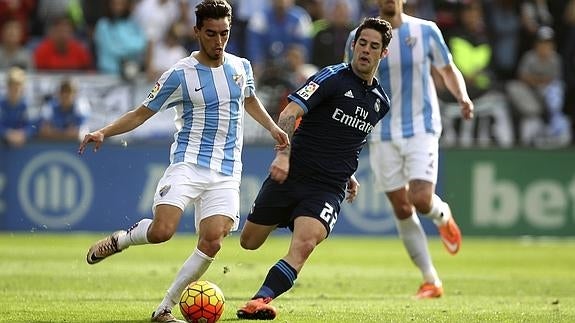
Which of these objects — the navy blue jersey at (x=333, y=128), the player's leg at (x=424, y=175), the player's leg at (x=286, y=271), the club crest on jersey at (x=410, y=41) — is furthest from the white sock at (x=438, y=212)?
the player's leg at (x=286, y=271)

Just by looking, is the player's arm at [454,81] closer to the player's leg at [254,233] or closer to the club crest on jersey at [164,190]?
the player's leg at [254,233]

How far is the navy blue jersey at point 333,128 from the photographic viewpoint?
9695 mm

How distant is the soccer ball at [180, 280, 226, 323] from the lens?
8.91 meters

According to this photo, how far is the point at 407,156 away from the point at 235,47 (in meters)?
9.55

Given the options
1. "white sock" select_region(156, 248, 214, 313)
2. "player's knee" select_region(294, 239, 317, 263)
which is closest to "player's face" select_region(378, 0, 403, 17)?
"player's knee" select_region(294, 239, 317, 263)

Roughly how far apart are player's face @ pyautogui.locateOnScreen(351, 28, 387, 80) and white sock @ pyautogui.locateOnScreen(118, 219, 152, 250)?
197cm

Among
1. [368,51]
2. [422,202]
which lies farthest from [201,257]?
[422,202]

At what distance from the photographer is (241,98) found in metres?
9.70

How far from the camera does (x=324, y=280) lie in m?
13.5

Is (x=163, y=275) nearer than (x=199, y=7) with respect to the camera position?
No

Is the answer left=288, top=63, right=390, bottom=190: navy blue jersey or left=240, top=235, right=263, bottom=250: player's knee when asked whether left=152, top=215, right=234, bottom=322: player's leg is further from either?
left=288, top=63, right=390, bottom=190: navy blue jersey

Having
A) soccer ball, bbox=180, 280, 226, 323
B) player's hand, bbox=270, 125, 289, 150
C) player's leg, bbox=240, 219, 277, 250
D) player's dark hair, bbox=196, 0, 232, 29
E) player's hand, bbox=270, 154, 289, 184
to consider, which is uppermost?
player's dark hair, bbox=196, 0, 232, 29

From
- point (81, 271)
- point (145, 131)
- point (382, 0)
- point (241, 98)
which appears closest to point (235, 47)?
point (145, 131)

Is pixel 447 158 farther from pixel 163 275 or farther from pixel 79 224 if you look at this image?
pixel 163 275
